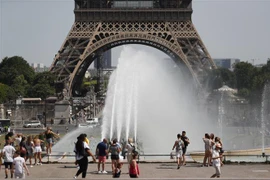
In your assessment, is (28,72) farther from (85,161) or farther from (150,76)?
(85,161)

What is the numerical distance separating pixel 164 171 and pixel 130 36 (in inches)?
2458

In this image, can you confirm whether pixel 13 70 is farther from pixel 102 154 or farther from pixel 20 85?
pixel 102 154

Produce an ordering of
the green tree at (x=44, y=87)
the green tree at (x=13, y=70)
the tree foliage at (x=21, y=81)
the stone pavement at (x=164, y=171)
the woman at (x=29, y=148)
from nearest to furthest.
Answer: the stone pavement at (x=164, y=171), the woman at (x=29, y=148), the tree foliage at (x=21, y=81), the green tree at (x=44, y=87), the green tree at (x=13, y=70)

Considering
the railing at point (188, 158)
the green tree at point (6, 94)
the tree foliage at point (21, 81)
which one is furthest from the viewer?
the tree foliage at point (21, 81)

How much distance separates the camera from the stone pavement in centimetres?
2277

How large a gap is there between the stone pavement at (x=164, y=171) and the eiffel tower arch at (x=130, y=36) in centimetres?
5746

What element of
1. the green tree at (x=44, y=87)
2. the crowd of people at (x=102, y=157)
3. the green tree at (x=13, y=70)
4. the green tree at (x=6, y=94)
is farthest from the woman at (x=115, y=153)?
the green tree at (x=13, y=70)

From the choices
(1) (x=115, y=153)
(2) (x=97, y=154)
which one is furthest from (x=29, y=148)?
(1) (x=115, y=153)

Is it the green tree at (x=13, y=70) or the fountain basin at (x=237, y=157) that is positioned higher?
Answer: the green tree at (x=13, y=70)

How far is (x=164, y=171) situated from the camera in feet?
80.2

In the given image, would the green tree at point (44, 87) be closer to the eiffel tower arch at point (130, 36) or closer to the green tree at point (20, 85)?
the green tree at point (20, 85)

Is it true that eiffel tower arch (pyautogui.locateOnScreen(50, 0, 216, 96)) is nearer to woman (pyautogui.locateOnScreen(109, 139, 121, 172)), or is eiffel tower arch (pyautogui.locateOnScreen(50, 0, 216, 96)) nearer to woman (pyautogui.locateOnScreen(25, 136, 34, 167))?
woman (pyautogui.locateOnScreen(25, 136, 34, 167))

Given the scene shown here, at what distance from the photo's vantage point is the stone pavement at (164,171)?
896 inches

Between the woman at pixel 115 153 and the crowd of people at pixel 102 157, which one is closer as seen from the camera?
the crowd of people at pixel 102 157
